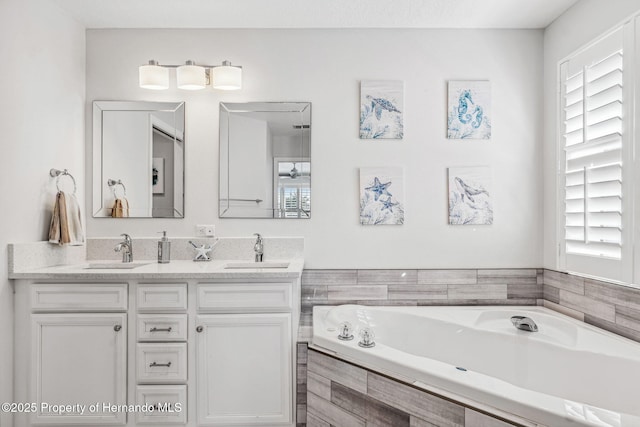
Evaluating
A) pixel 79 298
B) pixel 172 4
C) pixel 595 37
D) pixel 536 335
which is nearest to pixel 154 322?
pixel 79 298

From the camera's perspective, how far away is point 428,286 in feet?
8.75

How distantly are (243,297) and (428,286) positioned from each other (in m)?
1.29

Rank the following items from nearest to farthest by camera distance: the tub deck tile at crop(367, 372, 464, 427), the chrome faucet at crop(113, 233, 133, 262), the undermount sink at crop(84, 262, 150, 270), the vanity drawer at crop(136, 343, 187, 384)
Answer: the tub deck tile at crop(367, 372, 464, 427) → the vanity drawer at crop(136, 343, 187, 384) → the undermount sink at crop(84, 262, 150, 270) → the chrome faucet at crop(113, 233, 133, 262)

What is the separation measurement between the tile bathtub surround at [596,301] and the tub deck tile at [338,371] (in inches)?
54.6

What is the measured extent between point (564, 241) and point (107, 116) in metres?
3.14

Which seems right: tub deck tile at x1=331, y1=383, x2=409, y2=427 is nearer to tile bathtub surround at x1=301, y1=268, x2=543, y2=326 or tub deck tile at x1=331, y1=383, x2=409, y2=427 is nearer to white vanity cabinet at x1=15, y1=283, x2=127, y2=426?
tile bathtub surround at x1=301, y1=268, x2=543, y2=326

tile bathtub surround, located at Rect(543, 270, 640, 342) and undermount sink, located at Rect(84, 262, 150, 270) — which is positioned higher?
undermount sink, located at Rect(84, 262, 150, 270)

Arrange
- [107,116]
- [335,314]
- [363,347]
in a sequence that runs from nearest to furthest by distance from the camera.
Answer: [363,347]
[335,314]
[107,116]

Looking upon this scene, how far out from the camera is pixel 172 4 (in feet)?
7.80

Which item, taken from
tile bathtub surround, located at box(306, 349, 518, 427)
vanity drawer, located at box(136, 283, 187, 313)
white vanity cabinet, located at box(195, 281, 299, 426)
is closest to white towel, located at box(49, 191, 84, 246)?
vanity drawer, located at box(136, 283, 187, 313)

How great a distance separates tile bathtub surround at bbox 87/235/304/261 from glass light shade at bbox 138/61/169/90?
3.35 ft

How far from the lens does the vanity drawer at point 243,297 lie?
2.10 m

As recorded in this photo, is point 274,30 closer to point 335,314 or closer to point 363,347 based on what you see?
point 335,314

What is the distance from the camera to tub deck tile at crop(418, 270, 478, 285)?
2.67m
